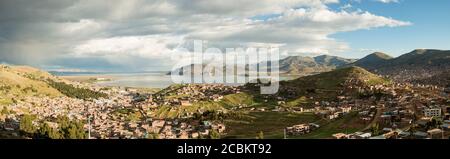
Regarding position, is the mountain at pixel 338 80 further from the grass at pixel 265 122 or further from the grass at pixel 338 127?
the grass at pixel 338 127

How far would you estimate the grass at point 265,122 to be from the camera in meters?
64.0

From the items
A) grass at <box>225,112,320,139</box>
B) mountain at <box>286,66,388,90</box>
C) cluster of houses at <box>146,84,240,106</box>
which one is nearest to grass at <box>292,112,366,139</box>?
grass at <box>225,112,320,139</box>

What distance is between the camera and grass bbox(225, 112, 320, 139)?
210 feet

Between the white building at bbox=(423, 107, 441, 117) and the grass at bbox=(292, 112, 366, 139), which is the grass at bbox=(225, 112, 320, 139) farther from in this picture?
the white building at bbox=(423, 107, 441, 117)

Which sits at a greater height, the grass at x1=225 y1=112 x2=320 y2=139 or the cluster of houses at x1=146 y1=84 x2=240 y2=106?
the cluster of houses at x1=146 y1=84 x2=240 y2=106

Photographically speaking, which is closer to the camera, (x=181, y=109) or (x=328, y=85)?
(x=181, y=109)

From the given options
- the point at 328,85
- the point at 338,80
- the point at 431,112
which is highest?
the point at 338,80

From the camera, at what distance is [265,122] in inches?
2913

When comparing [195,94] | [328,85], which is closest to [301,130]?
[195,94]

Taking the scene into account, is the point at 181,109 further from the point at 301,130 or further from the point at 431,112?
the point at 431,112
